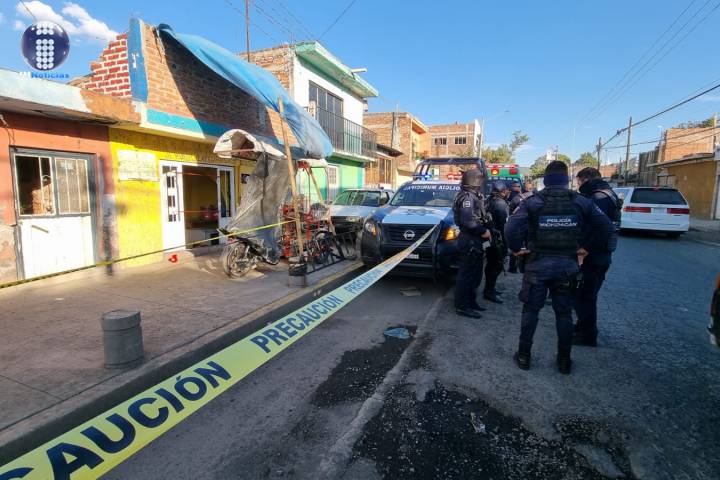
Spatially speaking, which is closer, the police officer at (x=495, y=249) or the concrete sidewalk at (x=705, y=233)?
the police officer at (x=495, y=249)

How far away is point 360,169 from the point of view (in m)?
18.5

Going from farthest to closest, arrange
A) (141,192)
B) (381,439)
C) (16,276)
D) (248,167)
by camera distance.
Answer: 1. (248,167)
2. (141,192)
3. (16,276)
4. (381,439)

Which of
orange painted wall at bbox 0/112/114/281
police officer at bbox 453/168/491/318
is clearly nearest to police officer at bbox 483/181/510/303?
police officer at bbox 453/168/491/318

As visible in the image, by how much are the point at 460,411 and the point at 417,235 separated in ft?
11.4

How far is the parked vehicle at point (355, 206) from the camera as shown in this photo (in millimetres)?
10359

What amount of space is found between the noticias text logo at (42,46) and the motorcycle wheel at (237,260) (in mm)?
3992

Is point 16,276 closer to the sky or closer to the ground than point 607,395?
closer to the sky

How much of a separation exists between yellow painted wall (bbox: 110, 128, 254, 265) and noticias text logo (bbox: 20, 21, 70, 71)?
125cm

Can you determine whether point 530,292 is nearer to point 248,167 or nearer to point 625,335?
point 625,335

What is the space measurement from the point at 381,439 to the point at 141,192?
6.80 metres

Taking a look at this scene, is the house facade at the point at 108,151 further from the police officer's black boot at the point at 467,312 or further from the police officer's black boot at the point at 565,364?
the police officer's black boot at the point at 565,364

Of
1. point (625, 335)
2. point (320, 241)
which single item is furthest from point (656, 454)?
point (320, 241)

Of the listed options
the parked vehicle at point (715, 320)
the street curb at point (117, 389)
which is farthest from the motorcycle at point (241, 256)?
the parked vehicle at point (715, 320)
